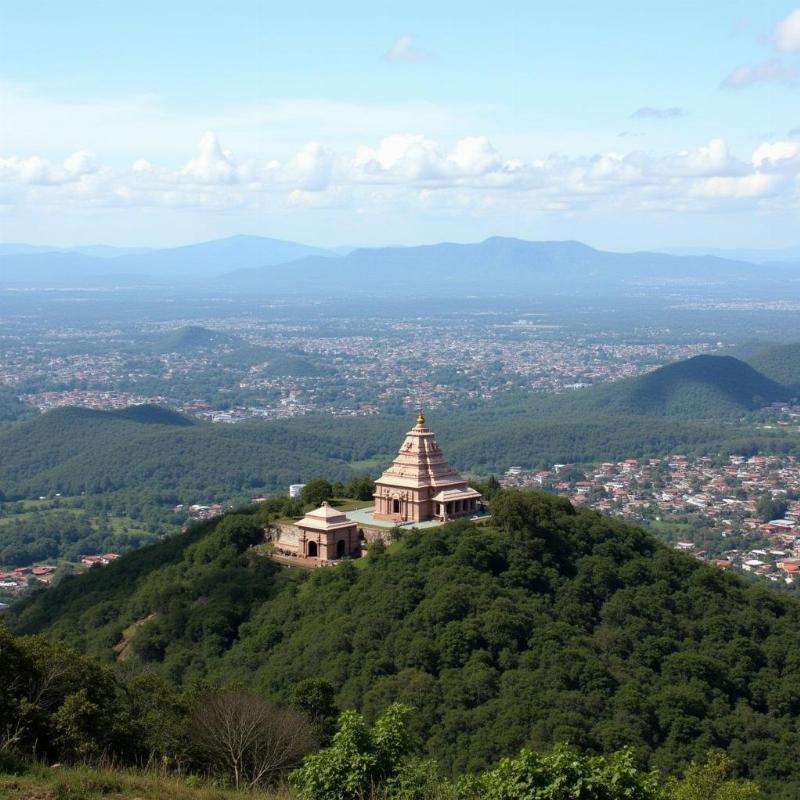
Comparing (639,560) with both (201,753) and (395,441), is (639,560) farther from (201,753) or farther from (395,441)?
(395,441)

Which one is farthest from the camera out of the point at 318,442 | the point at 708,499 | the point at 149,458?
the point at 318,442

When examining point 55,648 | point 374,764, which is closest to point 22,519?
point 55,648

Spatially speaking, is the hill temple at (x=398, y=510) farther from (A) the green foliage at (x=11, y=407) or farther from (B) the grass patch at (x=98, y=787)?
(A) the green foliage at (x=11, y=407)

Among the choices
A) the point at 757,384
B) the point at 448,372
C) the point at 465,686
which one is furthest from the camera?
the point at 448,372

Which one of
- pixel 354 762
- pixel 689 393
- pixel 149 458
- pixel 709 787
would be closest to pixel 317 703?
pixel 709 787

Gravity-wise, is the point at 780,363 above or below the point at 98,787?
below

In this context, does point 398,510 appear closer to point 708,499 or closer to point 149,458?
point 708,499

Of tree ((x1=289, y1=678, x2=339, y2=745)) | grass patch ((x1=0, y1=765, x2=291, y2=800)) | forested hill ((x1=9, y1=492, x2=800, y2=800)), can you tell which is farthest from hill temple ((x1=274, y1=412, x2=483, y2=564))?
grass patch ((x1=0, y1=765, x2=291, y2=800))

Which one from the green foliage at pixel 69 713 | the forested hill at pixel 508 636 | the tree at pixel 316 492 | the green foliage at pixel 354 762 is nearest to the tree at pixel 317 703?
the green foliage at pixel 69 713
